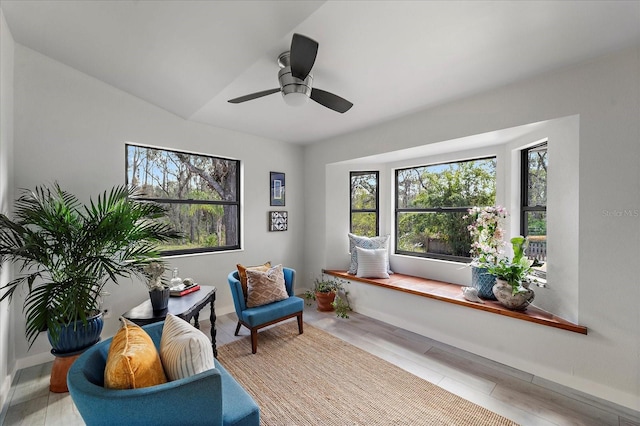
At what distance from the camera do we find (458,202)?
3463mm

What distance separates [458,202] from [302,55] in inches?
108

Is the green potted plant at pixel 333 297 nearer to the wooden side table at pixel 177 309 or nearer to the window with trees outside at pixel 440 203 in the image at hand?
the window with trees outside at pixel 440 203

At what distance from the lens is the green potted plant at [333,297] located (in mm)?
3691

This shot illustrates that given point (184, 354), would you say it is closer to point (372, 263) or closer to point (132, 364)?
point (132, 364)

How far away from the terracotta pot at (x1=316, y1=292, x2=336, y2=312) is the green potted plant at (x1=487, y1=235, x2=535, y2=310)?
6.31 feet

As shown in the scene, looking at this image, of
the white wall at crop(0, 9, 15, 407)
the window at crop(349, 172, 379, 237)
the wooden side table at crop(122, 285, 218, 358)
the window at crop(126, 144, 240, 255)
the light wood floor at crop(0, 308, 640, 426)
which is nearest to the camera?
the light wood floor at crop(0, 308, 640, 426)

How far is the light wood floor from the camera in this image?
1.82 m

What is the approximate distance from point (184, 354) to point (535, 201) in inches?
130

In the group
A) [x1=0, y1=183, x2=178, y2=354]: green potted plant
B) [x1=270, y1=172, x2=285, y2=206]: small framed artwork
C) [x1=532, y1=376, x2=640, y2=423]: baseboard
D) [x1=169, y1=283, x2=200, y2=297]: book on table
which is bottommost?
[x1=532, y1=376, x2=640, y2=423]: baseboard

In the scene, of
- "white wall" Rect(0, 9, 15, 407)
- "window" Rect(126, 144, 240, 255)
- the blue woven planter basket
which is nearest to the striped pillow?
"white wall" Rect(0, 9, 15, 407)

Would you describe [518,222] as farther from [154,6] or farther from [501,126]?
[154,6]

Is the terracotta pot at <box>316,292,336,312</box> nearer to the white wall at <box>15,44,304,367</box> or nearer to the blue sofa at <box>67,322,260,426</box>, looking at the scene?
the white wall at <box>15,44,304,367</box>

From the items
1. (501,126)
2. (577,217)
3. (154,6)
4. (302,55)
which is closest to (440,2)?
(302,55)

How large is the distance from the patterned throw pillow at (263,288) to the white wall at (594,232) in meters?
1.92
